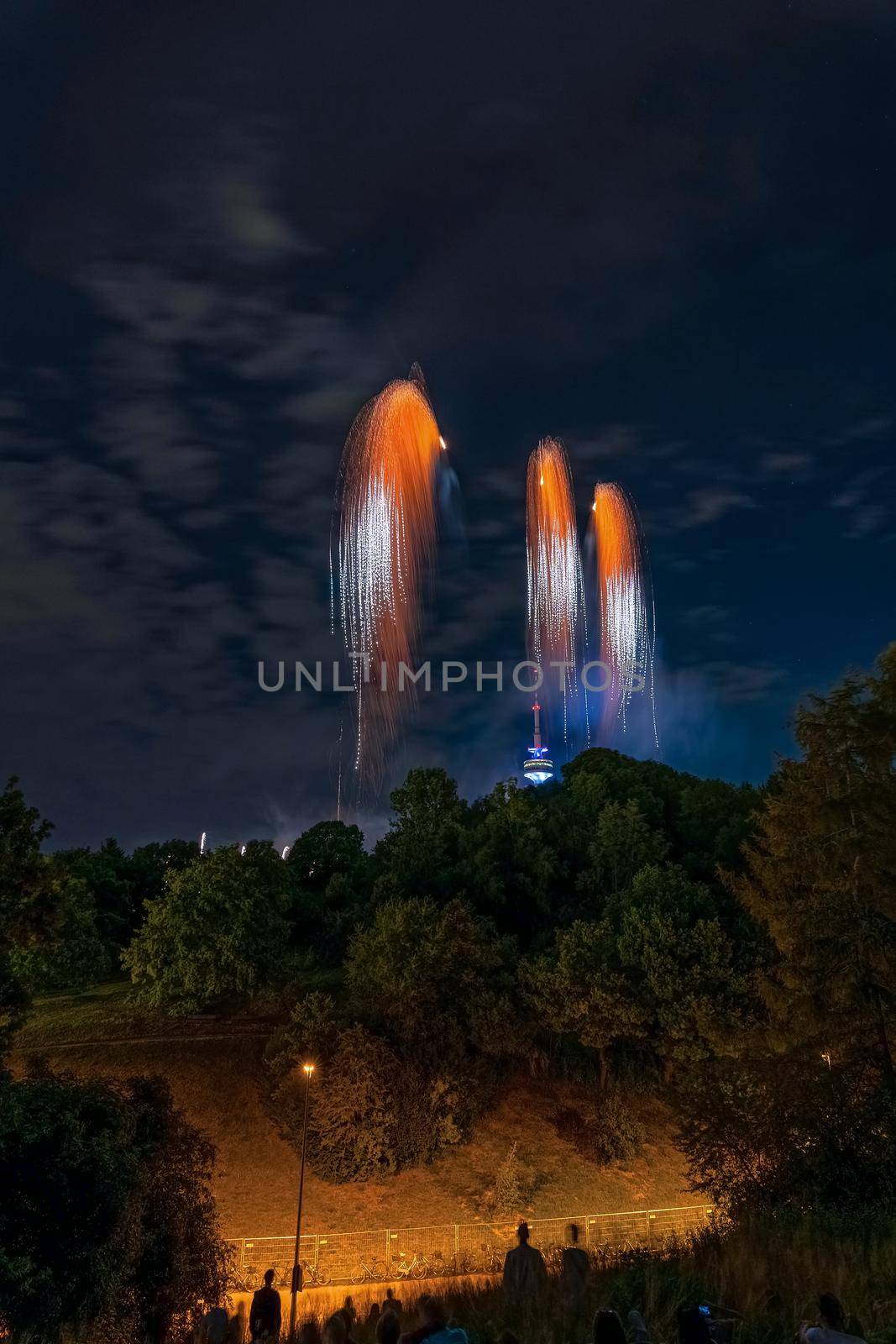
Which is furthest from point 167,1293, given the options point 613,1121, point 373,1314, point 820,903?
point 613,1121

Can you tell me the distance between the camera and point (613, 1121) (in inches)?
1453

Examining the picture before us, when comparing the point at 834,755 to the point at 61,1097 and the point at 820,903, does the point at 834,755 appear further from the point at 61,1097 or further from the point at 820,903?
the point at 61,1097

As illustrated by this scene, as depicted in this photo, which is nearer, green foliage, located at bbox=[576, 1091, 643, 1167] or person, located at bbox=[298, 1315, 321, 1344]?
person, located at bbox=[298, 1315, 321, 1344]

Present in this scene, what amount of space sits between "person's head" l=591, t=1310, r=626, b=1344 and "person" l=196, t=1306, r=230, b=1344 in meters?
8.19

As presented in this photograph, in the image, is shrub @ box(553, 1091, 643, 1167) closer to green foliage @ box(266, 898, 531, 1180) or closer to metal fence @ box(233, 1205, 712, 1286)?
metal fence @ box(233, 1205, 712, 1286)

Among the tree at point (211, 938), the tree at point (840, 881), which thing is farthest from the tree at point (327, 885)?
the tree at point (840, 881)

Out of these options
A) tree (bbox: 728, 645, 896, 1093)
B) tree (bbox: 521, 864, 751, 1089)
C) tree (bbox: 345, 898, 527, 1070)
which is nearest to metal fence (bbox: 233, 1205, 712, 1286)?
tree (bbox: 521, 864, 751, 1089)

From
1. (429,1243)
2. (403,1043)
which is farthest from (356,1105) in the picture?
(429,1243)

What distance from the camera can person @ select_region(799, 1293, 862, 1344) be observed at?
7105mm

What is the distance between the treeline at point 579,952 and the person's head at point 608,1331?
13854mm

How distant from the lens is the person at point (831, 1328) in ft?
23.3

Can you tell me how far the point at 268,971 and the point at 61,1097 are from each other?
2667 centimetres

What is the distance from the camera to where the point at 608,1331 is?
6840mm

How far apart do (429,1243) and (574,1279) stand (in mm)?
23411
